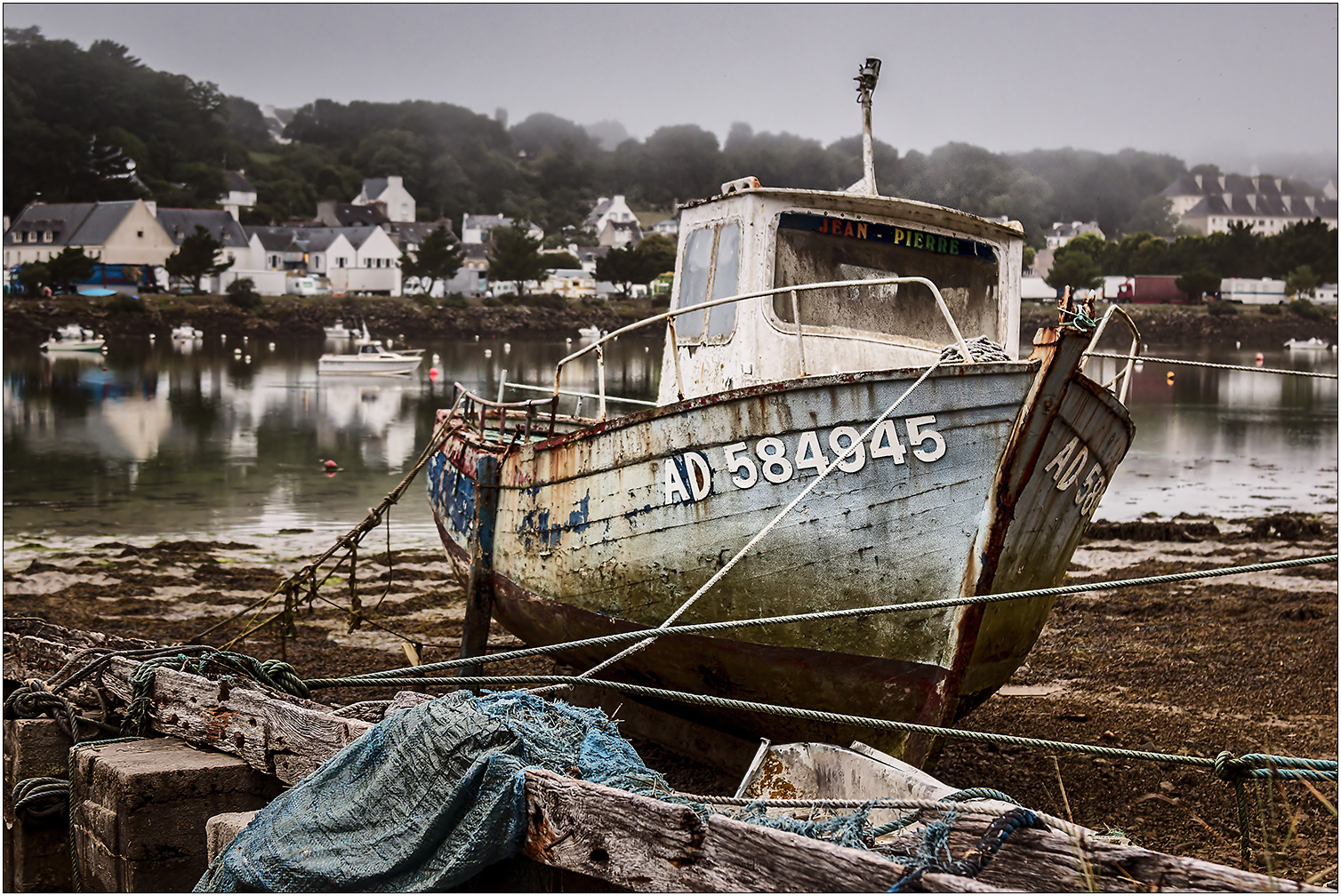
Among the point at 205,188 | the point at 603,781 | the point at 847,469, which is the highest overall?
the point at 205,188

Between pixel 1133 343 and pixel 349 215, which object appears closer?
pixel 1133 343

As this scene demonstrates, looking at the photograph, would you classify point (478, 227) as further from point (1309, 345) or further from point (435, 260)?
point (1309, 345)

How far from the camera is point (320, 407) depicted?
1459 inches

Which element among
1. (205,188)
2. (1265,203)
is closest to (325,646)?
(205,188)

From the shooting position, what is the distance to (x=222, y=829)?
15.8 feet

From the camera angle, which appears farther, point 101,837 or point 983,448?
point 983,448

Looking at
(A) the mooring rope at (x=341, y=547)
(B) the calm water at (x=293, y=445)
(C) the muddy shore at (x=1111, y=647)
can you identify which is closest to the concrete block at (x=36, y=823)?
(A) the mooring rope at (x=341, y=547)

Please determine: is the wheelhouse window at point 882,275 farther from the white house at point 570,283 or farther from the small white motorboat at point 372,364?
the white house at point 570,283

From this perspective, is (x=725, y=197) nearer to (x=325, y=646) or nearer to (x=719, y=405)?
(x=719, y=405)

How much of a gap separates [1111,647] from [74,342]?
60433mm

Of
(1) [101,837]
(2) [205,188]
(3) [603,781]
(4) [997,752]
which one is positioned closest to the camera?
(3) [603,781]

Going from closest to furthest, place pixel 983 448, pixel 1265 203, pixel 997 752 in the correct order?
1. pixel 983 448
2. pixel 997 752
3. pixel 1265 203

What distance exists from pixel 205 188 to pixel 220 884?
425 feet

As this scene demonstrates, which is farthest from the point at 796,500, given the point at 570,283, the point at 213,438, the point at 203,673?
the point at 570,283
